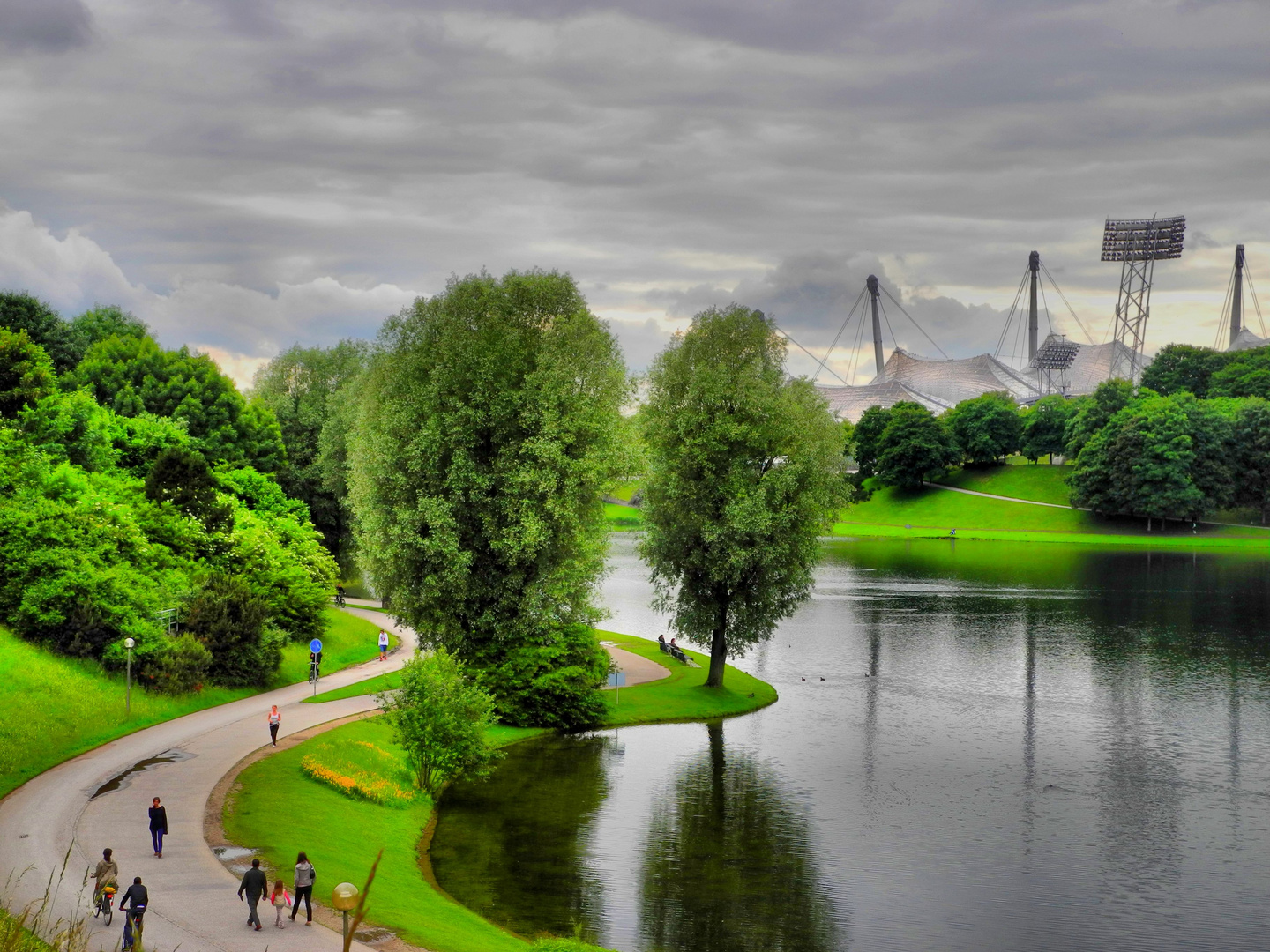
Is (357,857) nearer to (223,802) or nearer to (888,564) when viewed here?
(223,802)

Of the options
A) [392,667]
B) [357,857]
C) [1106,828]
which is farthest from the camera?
[392,667]

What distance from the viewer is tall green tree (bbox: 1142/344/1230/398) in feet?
→ 580

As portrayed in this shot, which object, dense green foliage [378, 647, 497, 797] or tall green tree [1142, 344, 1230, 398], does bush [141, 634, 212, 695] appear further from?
tall green tree [1142, 344, 1230, 398]

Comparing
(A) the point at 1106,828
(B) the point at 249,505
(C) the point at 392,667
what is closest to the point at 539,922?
(A) the point at 1106,828

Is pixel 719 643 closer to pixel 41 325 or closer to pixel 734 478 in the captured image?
pixel 734 478

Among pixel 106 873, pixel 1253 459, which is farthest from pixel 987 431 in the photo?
pixel 106 873

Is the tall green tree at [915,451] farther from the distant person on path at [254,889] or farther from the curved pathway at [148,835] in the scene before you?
the distant person on path at [254,889]

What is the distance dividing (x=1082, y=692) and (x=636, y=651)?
23.6 m

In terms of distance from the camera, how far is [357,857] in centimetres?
3008

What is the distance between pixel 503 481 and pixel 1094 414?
122 meters

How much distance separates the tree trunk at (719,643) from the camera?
53.9 metres

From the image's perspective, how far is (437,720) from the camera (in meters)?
37.0

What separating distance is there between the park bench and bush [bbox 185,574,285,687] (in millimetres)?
22067

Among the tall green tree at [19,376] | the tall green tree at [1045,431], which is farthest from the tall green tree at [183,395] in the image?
the tall green tree at [1045,431]
